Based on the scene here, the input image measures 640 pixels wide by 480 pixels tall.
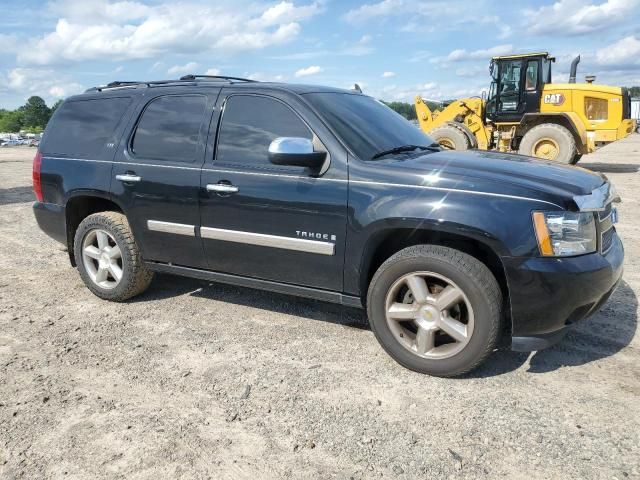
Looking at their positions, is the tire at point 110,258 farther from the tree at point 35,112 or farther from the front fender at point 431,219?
the tree at point 35,112

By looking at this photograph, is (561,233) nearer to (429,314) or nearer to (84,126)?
(429,314)

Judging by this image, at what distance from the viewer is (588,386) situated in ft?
10.4

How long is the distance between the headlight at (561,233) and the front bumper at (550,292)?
5 centimetres

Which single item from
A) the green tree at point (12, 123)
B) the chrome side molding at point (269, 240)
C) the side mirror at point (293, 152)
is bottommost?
the chrome side molding at point (269, 240)

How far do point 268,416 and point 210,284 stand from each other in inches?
97.7

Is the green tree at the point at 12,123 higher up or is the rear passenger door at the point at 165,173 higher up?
the green tree at the point at 12,123

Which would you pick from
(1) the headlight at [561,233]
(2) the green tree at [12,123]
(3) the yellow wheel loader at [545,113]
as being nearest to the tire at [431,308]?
(1) the headlight at [561,233]

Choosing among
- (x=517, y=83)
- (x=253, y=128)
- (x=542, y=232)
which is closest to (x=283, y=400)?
(x=542, y=232)

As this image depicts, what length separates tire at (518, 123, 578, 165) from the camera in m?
13.0

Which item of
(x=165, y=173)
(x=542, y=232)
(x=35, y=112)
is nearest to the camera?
(x=542, y=232)

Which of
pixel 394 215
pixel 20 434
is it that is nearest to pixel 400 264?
pixel 394 215

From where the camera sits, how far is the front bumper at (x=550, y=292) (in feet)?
9.73

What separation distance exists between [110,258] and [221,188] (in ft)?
4.78

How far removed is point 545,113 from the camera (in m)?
13.5
